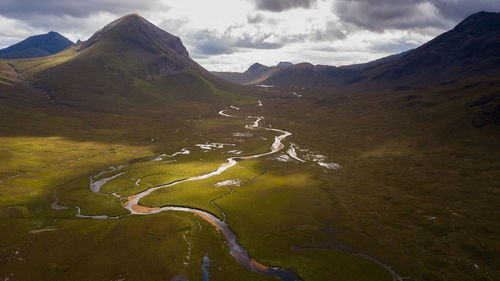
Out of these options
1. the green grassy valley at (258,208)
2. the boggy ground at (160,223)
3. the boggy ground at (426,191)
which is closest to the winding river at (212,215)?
the green grassy valley at (258,208)

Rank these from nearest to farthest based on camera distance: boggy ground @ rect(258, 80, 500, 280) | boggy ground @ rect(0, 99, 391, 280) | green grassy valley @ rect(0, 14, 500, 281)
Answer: boggy ground @ rect(0, 99, 391, 280) → green grassy valley @ rect(0, 14, 500, 281) → boggy ground @ rect(258, 80, 500, 280)

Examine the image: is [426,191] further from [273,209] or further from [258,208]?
[258,208]

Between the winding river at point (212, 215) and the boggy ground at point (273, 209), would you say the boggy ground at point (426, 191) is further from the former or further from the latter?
the winding river at point (212, 215)

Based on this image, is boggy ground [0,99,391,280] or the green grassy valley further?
the green grassy valley

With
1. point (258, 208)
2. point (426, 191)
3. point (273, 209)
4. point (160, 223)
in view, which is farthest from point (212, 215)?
point (426, 191)

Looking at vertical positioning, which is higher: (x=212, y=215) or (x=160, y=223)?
(x=160, y=223)

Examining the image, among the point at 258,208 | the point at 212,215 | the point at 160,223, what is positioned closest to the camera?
the point at 160,223

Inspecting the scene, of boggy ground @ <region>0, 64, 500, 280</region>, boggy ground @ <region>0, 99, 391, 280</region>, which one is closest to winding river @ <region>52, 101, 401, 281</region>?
boggy ground @ <region>0, 99, 391, 280</region>

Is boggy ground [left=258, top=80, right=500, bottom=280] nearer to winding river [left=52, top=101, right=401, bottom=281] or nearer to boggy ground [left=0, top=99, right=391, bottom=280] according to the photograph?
boggy ground [left=0, top=99, right=391, bottom=280]

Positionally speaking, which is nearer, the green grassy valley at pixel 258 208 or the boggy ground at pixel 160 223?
the boggy ground at pixel 160 223

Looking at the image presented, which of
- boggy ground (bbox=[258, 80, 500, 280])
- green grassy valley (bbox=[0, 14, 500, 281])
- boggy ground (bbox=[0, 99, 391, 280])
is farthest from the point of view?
boggy ground (bbox=[258, 80, 500, 280])

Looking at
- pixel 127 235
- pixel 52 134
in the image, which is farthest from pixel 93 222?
pixel 52 134
